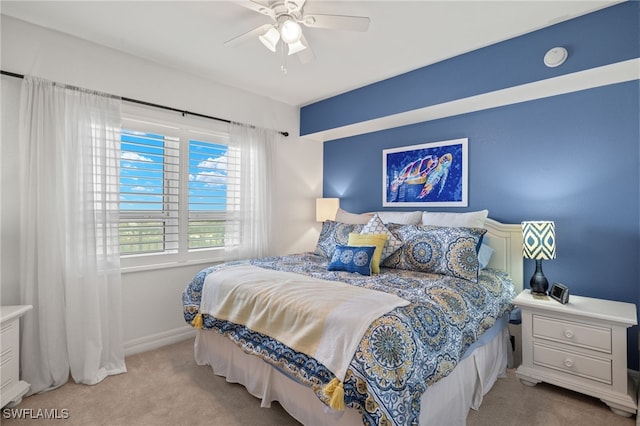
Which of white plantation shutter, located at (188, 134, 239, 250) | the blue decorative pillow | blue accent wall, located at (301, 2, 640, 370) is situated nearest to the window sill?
white plantation shutter, located at (188, 134, 239, 250)

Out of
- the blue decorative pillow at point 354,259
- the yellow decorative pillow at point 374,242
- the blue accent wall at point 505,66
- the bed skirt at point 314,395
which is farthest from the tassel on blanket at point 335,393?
the blue accent wall at point 505,66

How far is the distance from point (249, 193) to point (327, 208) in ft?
3.47

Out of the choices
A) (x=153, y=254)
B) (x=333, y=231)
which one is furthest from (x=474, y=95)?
(x=153, y=254)

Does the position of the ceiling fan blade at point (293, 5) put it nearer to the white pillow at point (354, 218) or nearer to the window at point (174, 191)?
the window at point (174, 191)

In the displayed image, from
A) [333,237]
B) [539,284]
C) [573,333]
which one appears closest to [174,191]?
[333,237]

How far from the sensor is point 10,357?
195 centimetres

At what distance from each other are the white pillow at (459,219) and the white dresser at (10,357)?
311 cm

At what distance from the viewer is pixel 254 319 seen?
189 cm

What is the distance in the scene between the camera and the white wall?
7.20 ft

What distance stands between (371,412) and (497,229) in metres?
2.17

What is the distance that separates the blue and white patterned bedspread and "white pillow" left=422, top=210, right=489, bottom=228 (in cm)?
47

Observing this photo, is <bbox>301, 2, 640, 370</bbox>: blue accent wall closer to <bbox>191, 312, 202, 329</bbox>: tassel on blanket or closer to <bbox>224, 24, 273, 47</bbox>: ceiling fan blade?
<bbox>224, 24, 273, 47</bbox>: ceiling fan blade

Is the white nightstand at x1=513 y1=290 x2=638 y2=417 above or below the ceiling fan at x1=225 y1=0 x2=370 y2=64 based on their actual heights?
below

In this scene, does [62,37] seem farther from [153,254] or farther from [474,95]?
[474,95]
